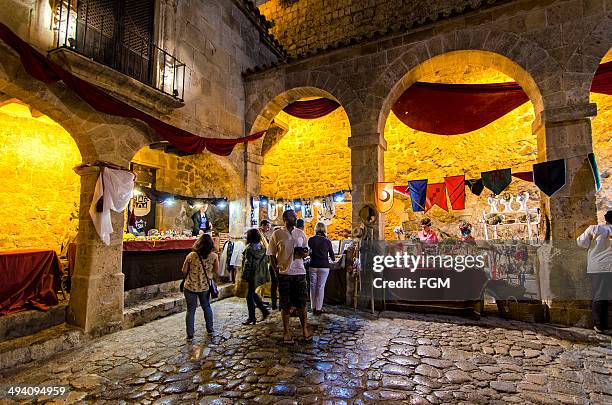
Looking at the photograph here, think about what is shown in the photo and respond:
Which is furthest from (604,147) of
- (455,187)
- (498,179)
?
(455,187)

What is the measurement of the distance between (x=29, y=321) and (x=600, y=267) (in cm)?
844

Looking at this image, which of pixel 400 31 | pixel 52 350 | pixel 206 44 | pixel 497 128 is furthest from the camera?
pixel 497 128

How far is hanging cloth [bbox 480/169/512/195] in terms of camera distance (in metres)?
6.16

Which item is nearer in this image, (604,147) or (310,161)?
(604,147)

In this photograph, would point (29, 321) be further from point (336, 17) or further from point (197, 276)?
point (336, 17)

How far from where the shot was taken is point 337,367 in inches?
140

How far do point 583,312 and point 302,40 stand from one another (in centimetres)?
1205

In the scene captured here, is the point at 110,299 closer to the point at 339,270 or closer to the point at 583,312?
the point at 339,270

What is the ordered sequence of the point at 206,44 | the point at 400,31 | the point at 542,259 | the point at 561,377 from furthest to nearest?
the point at 206,44, the point at 400,31, the point at 542,259, the point at 561,377

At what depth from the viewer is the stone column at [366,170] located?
6.39 meters

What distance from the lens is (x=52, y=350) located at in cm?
415

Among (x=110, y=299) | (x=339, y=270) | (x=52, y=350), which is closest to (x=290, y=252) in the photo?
(x=339, y=270)

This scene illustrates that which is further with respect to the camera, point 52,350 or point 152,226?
point 152,226

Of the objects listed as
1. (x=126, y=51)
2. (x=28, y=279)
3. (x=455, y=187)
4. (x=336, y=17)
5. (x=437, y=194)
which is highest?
(x=336, y=17)
